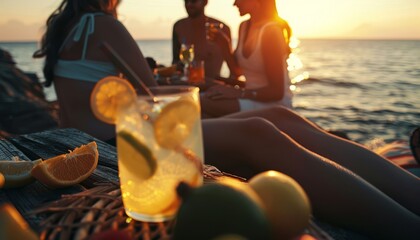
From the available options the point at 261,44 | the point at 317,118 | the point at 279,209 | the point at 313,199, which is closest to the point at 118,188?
the point at 279,209

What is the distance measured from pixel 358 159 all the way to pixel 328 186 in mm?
621

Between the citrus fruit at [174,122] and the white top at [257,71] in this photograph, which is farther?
the white top at [257,71]

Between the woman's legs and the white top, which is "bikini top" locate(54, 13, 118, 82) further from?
the white top

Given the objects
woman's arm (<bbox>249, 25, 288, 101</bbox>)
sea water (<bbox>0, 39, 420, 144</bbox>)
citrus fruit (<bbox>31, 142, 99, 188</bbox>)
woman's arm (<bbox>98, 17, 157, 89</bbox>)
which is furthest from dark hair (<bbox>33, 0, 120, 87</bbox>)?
sea water (<bbox>0, 39, 420, 144</bbox>)

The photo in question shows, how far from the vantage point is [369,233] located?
1.59m

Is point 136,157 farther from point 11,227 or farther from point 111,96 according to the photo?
point 11,227

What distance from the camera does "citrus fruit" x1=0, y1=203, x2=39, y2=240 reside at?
88 cm

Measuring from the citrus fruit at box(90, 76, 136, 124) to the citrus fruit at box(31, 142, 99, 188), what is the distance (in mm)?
339

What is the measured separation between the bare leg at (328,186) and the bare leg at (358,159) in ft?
1.32

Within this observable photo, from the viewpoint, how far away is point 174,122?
107 centimetres

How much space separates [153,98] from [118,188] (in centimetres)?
43

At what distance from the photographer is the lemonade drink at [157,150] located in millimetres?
1071

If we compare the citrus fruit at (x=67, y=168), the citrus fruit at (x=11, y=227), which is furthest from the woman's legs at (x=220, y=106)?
the citrus fruit at (x=11, y=227)

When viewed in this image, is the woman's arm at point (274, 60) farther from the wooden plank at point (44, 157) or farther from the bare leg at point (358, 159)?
the wooden plank at point (44, 157)
